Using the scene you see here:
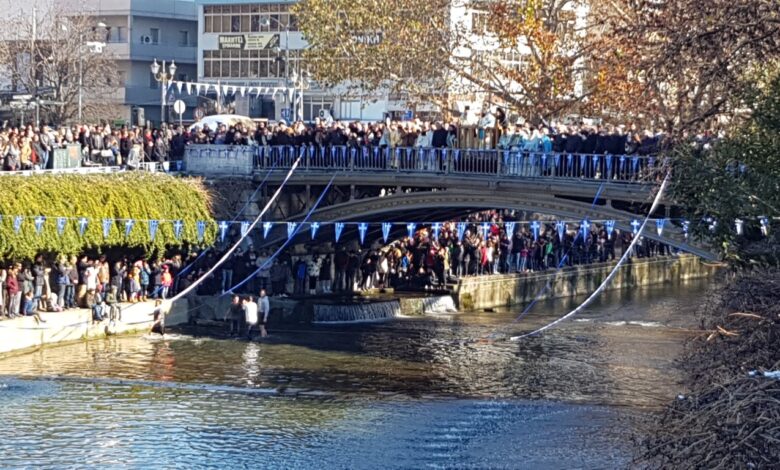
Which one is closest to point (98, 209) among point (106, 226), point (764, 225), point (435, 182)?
point (106, 226)

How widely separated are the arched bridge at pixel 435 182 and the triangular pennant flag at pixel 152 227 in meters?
5.54

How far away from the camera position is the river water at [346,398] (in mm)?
26984

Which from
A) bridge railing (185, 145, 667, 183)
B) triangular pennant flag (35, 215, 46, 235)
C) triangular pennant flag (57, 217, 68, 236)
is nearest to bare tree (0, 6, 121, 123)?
bridge railing (185, 145, 667, 183)

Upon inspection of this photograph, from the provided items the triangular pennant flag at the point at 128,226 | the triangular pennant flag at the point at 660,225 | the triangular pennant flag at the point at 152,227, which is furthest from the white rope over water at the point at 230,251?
the triangular pennant flag at the point at 660,225

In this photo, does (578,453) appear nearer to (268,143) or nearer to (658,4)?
(658,4)

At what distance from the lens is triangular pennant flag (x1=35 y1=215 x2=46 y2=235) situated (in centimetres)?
3891

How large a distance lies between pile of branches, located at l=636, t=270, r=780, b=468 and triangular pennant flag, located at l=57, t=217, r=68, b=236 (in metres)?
25.7

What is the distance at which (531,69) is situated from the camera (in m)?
50.4

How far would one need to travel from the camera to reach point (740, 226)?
24.7 meters

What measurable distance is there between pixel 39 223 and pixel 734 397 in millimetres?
29001

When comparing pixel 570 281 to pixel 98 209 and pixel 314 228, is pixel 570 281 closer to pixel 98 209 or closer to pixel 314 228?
pixel 314 228

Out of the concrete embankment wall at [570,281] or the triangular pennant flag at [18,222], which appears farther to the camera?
the concrete embankment wall at [570,281]

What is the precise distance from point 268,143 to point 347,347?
10462 mm

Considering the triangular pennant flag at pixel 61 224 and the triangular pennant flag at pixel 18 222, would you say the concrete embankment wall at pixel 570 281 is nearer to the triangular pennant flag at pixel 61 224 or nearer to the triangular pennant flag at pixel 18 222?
the triangular pennant flag at pixel 61 224
